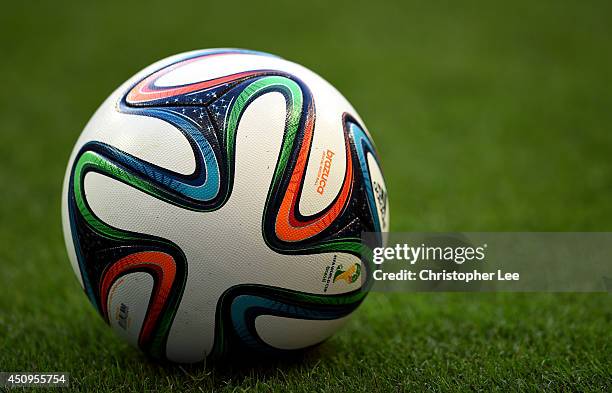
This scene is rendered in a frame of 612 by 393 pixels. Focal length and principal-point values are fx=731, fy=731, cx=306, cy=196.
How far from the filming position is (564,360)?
10.4 feet

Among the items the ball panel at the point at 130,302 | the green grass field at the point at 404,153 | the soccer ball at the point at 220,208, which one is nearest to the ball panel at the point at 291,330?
the soccer ball at the point at 220,208

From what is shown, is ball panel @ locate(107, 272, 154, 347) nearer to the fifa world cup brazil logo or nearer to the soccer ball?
the soccer ball

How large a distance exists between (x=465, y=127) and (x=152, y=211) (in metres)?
5.31

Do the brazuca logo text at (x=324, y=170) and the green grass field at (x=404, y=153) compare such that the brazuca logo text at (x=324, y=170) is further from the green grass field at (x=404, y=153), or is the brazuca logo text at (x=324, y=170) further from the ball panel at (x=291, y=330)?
the green grass field at (x=404, y=153)

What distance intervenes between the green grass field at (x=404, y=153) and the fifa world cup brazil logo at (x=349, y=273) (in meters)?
0.41

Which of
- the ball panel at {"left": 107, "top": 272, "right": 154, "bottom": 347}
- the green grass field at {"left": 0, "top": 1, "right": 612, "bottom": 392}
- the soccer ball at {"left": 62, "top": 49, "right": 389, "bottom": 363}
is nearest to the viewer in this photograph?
the soccer ball at {"left": 62, "top": 49, "right": 389, "bottom": 363}

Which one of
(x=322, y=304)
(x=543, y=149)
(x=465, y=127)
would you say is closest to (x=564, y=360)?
(x=322, y=304)

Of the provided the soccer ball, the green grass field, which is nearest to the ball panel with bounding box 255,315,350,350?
the soccer ball

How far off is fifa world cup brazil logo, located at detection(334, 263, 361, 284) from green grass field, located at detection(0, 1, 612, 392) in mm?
409

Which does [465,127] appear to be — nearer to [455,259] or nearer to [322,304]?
[455,259]

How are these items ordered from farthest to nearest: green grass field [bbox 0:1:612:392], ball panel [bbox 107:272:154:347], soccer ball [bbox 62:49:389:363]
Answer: green grass field [bbox 0:1:612:392], ball panel [bbox 107:272:154:347], soccer ball [bbox 62:49:389:363]

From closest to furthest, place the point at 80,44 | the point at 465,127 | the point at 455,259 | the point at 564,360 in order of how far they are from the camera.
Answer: the point at 564,360 < the point at 455,259 < the point at 465,127 < the point at 80,44

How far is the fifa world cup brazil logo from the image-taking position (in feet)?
9.52

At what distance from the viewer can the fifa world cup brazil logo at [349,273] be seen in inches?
114
